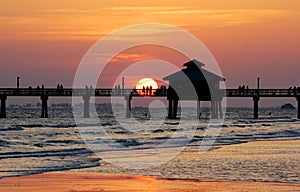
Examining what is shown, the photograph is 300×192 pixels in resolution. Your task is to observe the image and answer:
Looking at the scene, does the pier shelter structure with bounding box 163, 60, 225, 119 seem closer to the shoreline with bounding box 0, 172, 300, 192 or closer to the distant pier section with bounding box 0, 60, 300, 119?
the distant pier section with bounding box 0, 60, 300, 119

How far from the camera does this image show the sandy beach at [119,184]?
21.9 m

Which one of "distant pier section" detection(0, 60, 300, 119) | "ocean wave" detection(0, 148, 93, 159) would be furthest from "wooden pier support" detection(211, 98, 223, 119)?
"ocean wave" detection(0, 148, 93, 159)

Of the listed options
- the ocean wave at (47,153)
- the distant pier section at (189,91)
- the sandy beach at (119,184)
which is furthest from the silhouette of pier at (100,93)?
the sandy beach at (119,184)

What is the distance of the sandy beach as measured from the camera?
21922 millimetres

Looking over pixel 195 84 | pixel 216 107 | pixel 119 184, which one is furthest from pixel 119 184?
pixel 216 107

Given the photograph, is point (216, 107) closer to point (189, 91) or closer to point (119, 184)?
point (189, 91)

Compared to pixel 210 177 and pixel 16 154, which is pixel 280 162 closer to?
pixel 210 177

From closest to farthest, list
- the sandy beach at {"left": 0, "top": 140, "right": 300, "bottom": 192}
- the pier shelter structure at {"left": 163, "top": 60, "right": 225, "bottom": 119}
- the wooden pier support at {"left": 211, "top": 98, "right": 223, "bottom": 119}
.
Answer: the sandy beach at {"left": 0, "top": 140, "right": 300, "bottom": 192} → the pier shelter structure at {"left": 163, "top": 60, "right": 225, "bottom": 119} → the wooden pier support at {"left": 211, "top": 98, "right": 223, "bottom": 119}

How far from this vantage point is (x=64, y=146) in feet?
139

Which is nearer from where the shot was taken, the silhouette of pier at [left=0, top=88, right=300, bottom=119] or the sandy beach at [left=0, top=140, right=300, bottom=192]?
the sandy beach at [left=0, top=140, right=300, bottom=192]

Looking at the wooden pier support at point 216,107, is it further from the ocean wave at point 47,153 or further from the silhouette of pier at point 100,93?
the ocean wave at point 47,153

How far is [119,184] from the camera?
912 inches

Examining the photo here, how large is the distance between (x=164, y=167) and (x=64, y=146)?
15.3 metres

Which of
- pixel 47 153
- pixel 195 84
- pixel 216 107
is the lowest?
pixel 47 153
